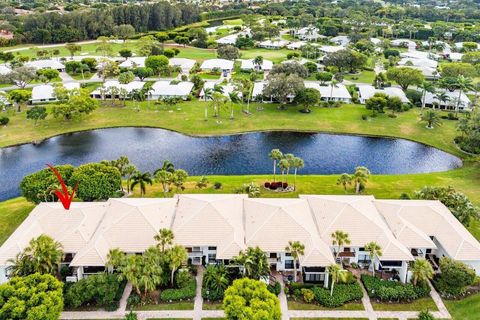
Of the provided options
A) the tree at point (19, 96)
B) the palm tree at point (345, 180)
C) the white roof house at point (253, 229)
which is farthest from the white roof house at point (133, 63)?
the palm tree at point (345, 180)

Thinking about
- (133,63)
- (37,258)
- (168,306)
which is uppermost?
(133,63)

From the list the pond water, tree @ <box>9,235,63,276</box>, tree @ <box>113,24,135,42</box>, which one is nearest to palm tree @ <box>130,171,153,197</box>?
the pond water

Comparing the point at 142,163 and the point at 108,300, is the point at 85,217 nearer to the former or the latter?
the point at 108,300

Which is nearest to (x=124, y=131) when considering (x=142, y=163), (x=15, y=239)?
(x=142, y=163)

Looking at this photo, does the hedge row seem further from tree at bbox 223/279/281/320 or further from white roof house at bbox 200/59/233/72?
white roof house at bbox 200/59/233/72

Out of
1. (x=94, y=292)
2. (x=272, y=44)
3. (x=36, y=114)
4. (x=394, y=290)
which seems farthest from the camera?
(x=272, y=44)

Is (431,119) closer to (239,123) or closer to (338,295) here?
(239,123)

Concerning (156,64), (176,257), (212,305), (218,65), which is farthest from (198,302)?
(218,65)
